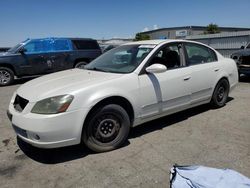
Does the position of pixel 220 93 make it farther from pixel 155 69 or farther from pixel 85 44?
pixel 85 44

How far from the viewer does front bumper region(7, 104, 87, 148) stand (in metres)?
3.16

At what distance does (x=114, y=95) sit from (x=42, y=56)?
7.86m

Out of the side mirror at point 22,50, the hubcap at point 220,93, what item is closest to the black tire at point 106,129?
the hubcap at point 220,93

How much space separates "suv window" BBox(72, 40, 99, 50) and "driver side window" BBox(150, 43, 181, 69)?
295 inches

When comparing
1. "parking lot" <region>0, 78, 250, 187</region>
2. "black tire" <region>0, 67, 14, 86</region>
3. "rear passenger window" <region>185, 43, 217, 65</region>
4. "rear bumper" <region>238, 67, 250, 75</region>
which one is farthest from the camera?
"black tire" <region>0, 67, 14, 86</region>

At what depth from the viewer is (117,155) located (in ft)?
11.8

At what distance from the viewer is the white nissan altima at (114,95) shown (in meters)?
3.25

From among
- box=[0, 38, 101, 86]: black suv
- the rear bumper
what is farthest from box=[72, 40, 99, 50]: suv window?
the rear bumper

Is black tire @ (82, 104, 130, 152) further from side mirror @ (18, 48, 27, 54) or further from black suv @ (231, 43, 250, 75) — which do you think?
side mirror @ (18, 48, 27, 54)

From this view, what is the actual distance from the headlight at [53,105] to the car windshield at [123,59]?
1.12m

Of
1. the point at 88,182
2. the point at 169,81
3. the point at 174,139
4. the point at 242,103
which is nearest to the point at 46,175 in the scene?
the point at 88,182

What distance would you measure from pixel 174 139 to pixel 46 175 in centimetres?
201

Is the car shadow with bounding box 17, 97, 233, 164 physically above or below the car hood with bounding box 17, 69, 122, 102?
below

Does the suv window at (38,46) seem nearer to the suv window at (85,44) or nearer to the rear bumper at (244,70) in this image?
the suv window at (85,44)
